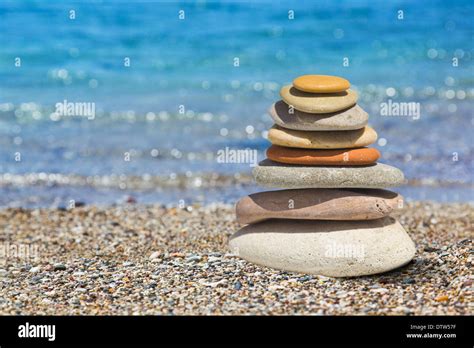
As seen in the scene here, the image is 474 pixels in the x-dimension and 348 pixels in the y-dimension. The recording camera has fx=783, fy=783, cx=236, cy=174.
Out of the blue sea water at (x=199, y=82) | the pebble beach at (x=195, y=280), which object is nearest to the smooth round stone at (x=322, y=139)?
the pebble beach at (x=195, y=280)

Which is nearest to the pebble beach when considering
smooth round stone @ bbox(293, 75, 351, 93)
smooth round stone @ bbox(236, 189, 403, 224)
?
smooth round stone @ bbox(236, 189, 403, 224)

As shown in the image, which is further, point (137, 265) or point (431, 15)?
point (431, 15)

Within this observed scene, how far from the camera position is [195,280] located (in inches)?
324

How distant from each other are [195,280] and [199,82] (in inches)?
631

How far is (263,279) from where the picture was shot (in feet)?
26.9

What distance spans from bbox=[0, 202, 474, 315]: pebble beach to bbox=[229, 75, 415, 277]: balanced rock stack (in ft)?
0.69

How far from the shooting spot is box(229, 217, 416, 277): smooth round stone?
27.0ft

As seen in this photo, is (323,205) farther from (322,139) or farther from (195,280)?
(195,280)

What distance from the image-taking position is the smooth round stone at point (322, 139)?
8320 mm

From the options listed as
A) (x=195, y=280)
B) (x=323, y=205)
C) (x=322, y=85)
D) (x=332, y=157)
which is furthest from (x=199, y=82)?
(x=195, y=280)

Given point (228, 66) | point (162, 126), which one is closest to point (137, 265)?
point (162, 126)
